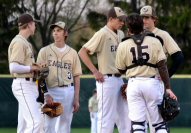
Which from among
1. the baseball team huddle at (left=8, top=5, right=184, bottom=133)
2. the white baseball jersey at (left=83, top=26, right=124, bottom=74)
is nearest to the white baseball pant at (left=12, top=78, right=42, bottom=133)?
the baseball team huddle at (left=8, top=5, right=184, bottom=133)

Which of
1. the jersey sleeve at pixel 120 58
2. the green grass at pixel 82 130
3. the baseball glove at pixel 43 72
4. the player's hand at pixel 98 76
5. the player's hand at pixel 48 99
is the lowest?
the green grass at pixel 82 130

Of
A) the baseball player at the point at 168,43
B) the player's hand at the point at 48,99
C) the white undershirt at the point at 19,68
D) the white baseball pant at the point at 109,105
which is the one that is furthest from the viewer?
the player's hand at the point at 48,99

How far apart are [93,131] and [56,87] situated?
681 cm

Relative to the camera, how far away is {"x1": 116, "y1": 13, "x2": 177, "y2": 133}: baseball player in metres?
7.51

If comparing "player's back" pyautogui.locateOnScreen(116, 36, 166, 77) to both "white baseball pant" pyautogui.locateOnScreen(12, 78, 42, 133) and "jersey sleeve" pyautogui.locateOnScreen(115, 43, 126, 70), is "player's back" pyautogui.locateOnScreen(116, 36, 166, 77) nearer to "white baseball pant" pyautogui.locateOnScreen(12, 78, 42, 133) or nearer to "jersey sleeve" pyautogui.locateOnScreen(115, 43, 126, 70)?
"jersey sleeve" pyautogui.locateOnScreen(115, 43, 126, 70)

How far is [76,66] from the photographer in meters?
8.98

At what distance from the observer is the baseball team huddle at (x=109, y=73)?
755 centimetres

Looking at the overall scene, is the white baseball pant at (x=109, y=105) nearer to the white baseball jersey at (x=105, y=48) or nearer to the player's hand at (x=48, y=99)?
the white baseball jersey at (x=105, y=48)

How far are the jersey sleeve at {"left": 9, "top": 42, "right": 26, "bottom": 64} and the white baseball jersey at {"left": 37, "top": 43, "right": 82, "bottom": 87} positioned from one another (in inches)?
26.5

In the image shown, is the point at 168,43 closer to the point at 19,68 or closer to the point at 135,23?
the point at 135,23

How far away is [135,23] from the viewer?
24.7 ft

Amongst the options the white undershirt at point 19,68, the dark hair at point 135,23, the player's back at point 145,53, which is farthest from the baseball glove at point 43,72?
the dark hair at point 135,23

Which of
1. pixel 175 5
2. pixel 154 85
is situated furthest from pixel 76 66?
pixel 175 5

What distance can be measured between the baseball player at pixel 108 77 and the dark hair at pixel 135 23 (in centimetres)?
103
